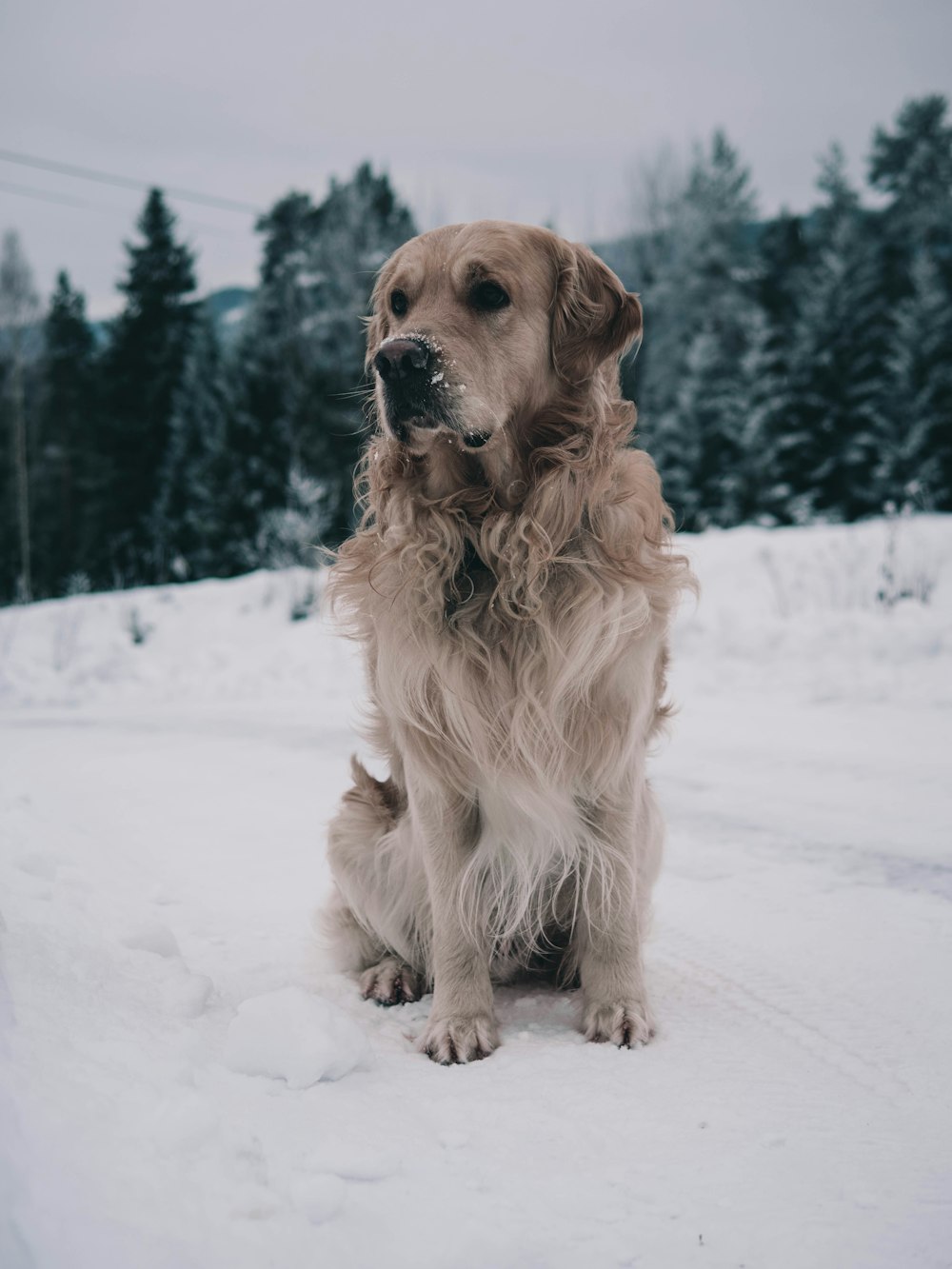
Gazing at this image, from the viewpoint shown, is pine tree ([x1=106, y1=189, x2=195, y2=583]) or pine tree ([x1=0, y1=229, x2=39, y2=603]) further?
pine tree ([x1=106, y1=189, x2=195, y2=583])

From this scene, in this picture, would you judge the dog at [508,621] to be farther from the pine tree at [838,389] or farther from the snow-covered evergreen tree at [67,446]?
the snow-covered evergreen tree at [67,446]

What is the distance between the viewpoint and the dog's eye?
2.47 meters

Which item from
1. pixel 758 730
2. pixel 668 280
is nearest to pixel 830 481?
pixel 668 280

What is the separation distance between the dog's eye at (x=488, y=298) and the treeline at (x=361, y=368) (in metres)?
16.5

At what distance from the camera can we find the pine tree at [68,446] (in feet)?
90.2

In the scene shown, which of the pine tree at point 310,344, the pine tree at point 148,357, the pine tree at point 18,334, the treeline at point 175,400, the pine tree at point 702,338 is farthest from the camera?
the pine tree at point 148,357

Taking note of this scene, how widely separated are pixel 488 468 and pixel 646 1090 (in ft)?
4.99

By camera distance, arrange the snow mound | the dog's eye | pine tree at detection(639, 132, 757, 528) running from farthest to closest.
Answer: pine tree at detection(639, 132, 757, 528) < the dog's eye < the snow mound

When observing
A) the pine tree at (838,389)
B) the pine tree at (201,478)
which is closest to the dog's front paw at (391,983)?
the pine tree at (201,478)

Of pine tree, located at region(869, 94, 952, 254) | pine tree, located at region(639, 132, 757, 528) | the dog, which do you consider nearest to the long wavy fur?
the dog

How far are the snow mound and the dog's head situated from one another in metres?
1.39

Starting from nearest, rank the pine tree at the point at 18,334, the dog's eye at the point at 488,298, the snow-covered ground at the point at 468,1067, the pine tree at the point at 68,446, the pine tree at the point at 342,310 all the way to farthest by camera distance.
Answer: the snow-covered ground at the point at 468,1067
the dog's eye at the point at 488,298
the pine tree at the point at 342,310
the pine tree at the point at 18,334
the pine tree at the point at 68,446

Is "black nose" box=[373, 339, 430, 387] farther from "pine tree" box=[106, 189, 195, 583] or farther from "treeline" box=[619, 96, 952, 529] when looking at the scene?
"pine tree" box=[106, 189, 195, 583]

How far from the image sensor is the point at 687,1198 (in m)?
1.55
